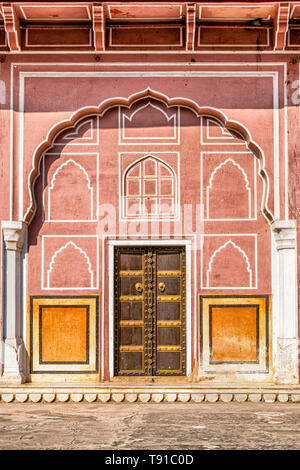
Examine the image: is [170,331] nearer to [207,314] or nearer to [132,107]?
[207,314]

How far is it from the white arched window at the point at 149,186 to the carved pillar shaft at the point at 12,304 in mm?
1323

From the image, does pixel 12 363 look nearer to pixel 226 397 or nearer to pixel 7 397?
pixel 7 397

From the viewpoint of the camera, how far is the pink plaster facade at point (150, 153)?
7.40 meters

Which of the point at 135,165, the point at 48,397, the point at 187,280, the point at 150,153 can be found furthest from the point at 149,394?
the point at 150,153

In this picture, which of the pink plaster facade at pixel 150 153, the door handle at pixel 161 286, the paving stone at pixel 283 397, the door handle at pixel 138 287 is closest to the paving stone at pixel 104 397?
the pink plaster facade at pixel 150 153

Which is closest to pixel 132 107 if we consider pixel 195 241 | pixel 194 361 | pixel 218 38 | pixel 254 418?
pixel 218 38

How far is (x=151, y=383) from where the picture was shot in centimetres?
737

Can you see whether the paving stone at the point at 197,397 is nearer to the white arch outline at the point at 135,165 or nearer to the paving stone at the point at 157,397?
the paving stone at the point at 157,397

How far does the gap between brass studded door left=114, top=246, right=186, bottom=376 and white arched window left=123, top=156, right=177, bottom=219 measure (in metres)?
0.52

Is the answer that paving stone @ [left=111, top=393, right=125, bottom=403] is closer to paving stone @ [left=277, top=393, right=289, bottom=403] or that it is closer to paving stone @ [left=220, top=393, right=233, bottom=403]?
paving stone @ [left=220, top=393, right=233, bottom=403]

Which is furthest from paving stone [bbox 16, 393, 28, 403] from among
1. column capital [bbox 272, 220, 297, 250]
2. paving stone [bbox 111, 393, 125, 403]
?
column capital [bbox 272, 220, 297, 250]

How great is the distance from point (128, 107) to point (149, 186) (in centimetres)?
96

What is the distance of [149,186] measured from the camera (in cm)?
760

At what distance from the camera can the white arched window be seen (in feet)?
24.9
